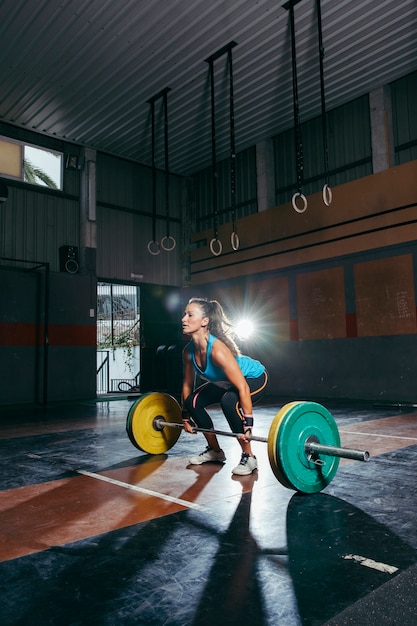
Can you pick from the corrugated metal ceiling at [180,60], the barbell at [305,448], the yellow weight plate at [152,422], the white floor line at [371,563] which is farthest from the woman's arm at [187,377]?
the corrugated metal ceiling at [180,60]

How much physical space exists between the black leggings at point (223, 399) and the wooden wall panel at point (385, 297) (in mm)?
4660

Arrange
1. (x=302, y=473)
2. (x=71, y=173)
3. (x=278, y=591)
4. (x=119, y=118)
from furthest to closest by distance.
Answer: (x=71, y=173), (x=119, y=118), (x=302, y=473), (x=278, y=591)

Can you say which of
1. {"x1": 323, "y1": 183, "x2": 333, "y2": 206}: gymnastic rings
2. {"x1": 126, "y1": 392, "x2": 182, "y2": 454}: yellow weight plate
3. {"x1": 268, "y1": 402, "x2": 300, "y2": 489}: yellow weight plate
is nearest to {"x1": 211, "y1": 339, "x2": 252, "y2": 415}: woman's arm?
{"x1": 268, "y1": 402, "x2": 300, "y2": 489}: yellow weight plate

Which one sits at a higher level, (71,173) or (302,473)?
(71,173)

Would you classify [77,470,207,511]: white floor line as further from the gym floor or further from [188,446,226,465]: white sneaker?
[188,446,226,465]: white sneaker

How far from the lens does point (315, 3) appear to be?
5.64 meters

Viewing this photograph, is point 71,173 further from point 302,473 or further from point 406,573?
point 406,573

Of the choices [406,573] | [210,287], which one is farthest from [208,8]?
[406,573]

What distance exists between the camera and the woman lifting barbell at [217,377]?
279 centimetres

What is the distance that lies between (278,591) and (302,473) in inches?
37.8

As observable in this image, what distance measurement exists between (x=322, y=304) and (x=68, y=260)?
15.1 ft

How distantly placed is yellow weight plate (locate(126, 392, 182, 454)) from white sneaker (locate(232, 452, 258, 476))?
586 millimetres

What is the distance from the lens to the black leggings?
2877mm

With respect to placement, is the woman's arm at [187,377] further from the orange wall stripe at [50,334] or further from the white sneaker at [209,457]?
the orange wall stripe at [50,334]
